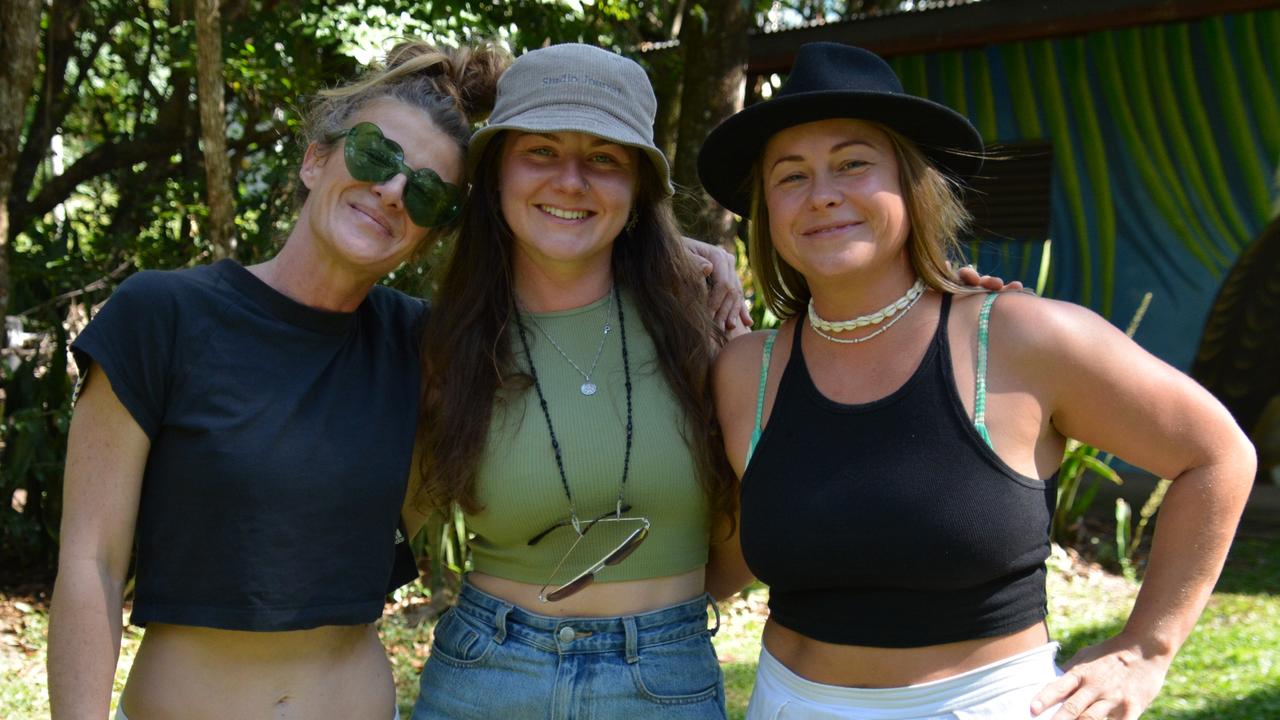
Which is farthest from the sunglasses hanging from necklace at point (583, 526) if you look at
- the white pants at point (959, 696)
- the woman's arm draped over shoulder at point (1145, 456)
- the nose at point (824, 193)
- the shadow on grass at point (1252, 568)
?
the shadow on grass at point (1252, 568)

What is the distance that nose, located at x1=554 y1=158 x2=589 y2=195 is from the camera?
241cm

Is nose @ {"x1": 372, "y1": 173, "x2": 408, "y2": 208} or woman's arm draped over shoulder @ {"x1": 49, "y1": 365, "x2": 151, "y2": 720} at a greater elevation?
nose @ {"x1": 372, "y1": 173, "x2": 408, "y2": 208}

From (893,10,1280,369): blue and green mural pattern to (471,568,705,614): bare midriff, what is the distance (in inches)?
245

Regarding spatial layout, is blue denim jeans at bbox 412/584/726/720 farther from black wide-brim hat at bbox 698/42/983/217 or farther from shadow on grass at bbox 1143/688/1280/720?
shadow on grass at bbox 1143/688/1280/720

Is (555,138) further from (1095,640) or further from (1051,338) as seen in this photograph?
(1095,640)

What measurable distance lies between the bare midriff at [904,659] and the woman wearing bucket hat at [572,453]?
1.10 ft

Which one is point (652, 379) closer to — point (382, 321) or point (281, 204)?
point (382, 321)

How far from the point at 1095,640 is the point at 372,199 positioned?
14.6ft

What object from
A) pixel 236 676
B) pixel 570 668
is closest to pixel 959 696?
A: pixel 570 668

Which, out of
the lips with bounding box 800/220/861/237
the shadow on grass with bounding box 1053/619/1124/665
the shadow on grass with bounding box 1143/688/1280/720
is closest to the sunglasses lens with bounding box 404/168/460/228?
the lips with bounding box 800/220/861/237

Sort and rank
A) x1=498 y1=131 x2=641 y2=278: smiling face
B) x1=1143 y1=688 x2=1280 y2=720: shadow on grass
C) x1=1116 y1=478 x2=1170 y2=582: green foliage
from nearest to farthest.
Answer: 1. x1=498 y1=131 x2=641 y2=278: smiling face
2. x1=1143 y1=688 x2=1280 y2=720: shadow on grass
3. x1=1116 y1=478 x2=1170 y2=582: green foliage

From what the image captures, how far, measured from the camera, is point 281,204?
6.66m

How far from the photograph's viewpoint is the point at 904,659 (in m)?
2.05

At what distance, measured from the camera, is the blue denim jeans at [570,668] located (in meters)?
2.27
